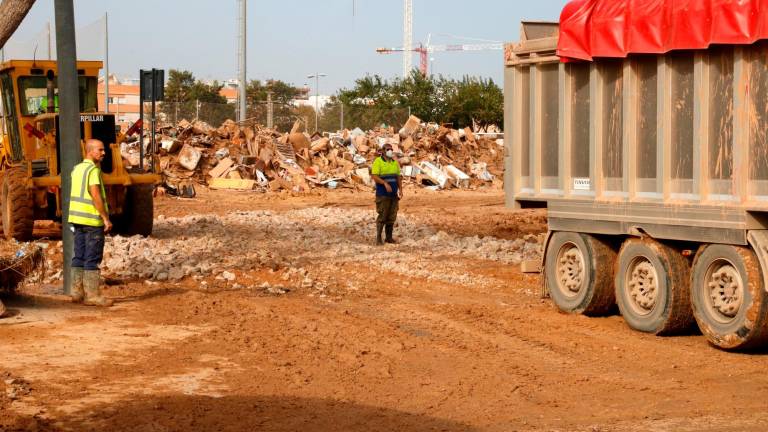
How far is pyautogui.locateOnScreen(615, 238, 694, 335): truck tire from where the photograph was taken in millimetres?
10359

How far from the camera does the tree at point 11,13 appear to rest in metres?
12.1

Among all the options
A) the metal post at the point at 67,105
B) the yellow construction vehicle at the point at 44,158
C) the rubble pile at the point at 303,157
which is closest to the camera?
the metal post at the point at 67,105

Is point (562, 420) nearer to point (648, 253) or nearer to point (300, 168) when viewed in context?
point (648, 253)

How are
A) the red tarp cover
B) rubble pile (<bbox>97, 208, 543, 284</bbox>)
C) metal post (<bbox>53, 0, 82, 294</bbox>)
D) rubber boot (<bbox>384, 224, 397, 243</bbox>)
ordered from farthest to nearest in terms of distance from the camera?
rubber boot (<bbox>384, 224, 397, 243</bbox>), rubble pile (<bbox>97, 208, 543, 284</bbox>), metal post (<bbox>53, 0, 82, 294</bbox>), the red tarp cover

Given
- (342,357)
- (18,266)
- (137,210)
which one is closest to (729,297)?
(342,357)

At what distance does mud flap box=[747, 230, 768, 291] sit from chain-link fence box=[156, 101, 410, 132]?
33.8 metres

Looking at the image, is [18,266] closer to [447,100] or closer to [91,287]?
[91,287]

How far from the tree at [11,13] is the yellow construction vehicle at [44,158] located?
18.7 ft

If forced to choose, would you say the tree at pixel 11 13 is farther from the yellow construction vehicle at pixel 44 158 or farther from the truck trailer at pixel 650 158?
the yellow construction vehicle at pixel 44 158

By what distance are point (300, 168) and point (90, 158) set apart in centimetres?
2312

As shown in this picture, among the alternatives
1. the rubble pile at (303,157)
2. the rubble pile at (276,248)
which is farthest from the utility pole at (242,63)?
the rubble pile at (276,248)

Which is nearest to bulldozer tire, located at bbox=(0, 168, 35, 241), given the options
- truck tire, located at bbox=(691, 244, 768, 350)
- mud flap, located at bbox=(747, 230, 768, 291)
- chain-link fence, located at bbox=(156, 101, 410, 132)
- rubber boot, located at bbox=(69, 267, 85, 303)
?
rubber boot, located at bbox=(69, 267, 85, 303)

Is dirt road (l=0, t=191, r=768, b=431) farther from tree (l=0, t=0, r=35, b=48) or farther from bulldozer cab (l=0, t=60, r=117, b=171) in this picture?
tree (l=0, t=0, r=35, b=48)

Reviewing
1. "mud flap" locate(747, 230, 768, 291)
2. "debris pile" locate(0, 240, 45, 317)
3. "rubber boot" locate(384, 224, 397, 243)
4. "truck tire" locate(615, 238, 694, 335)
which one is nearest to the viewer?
"mud flap" locate(747, 230, 768, 291)
